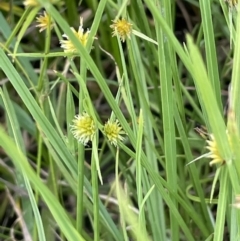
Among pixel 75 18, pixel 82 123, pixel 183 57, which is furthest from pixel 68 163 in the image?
pixel 75 18

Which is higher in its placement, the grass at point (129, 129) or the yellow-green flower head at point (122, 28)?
the yellow-green flower head at point (122, 28)

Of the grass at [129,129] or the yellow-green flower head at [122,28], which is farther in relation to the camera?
the yellow-green flower head at [122,28]

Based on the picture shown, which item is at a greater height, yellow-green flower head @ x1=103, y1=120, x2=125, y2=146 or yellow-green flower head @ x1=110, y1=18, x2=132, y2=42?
yellow-green flower head @ x1=110, y1=18, x2=132, y2=42

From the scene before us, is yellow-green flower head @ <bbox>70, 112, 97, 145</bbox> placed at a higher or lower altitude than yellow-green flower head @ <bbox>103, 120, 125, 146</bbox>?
higher

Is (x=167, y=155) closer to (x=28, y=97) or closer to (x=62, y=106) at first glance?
(x=28, y=97)

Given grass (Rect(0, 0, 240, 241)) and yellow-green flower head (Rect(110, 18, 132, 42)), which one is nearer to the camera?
grass (Rect(0, 0, 240, 241))

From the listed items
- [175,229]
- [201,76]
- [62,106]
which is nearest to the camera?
[201,76]
